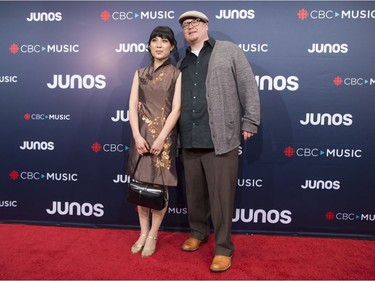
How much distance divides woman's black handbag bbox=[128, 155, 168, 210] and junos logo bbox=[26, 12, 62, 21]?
1.53 m

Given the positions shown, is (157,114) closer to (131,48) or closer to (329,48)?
(131,48)

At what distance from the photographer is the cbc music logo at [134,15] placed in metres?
2.71

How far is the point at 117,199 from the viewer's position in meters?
2.88

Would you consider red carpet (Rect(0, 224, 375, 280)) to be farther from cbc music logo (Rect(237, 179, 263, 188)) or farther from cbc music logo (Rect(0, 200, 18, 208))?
cbc music logo (Rect(237, 179, 263, 188))

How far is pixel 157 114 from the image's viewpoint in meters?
2.21

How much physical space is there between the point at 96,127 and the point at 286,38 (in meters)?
1.77

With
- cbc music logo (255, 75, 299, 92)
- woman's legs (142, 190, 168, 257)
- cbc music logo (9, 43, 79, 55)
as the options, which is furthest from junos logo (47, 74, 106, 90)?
cbc music logo (255, 75, 299, 92)

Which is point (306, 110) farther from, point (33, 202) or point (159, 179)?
point (33, 202)

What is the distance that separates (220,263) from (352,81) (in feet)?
5.84

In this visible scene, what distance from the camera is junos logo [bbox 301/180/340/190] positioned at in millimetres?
2709

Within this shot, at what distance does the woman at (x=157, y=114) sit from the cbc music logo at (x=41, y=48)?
35.6 inches

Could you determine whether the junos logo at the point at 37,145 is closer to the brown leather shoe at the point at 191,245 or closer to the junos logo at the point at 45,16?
the junos logo at the point at 45,16

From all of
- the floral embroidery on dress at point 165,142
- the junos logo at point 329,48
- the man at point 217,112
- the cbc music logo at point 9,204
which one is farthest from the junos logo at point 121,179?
the junos logo at point 329,48

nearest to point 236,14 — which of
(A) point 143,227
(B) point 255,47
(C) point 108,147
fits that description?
(B) point 255,47
